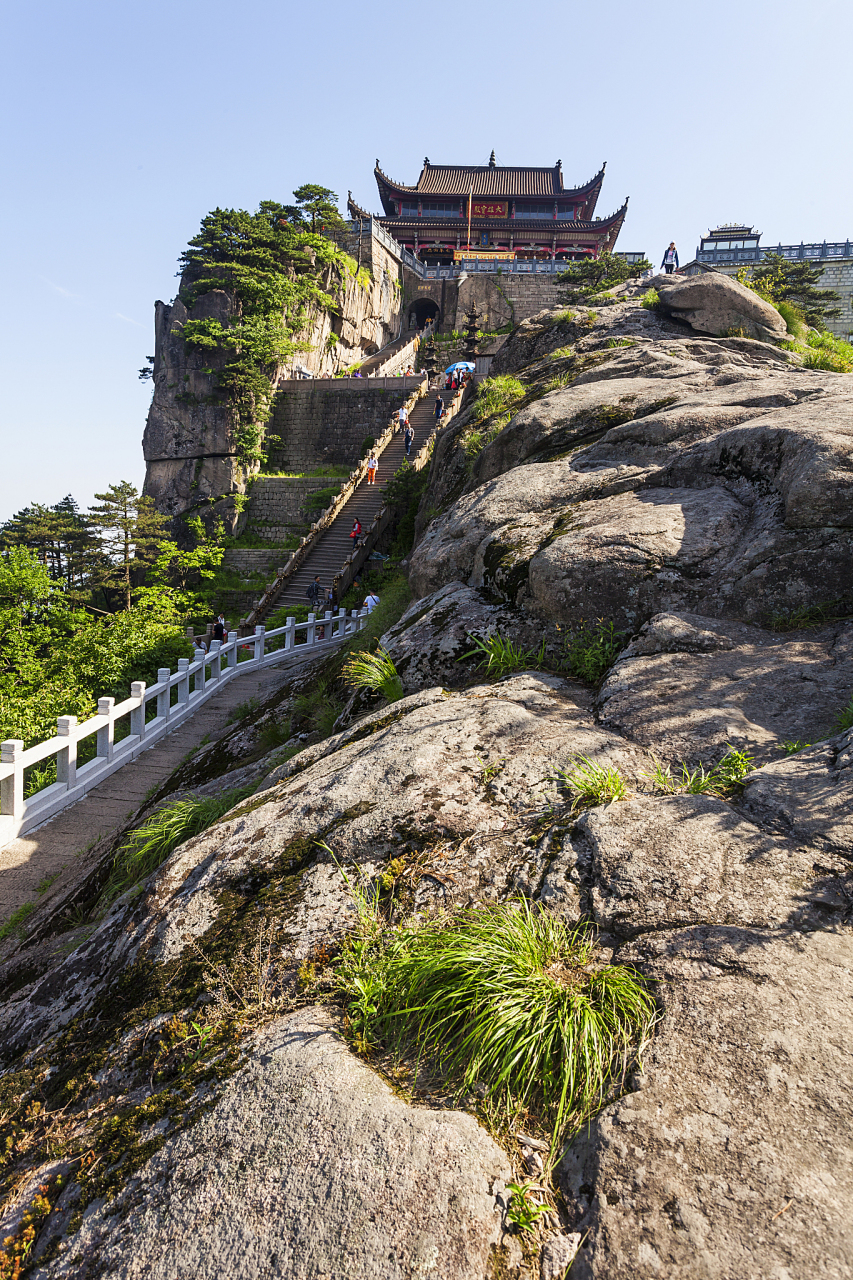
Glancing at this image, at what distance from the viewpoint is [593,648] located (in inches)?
169

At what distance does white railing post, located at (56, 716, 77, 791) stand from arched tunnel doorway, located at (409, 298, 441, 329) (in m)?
44.4

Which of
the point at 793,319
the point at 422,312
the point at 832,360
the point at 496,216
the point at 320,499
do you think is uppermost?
the point at 496,216

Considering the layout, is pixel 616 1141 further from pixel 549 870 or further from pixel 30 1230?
pixel 30 1230

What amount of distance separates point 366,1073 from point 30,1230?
1.05 meters

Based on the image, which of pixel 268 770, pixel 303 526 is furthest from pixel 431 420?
pixel 268 770

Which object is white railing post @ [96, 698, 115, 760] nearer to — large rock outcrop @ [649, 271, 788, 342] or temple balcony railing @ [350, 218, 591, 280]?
large rock outcrop @ [649, 271, 788, 342]

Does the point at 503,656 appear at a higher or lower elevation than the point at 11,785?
higher

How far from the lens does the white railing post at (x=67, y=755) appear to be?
25.1ft

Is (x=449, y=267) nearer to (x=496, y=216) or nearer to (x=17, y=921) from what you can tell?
(x=496, y=216)

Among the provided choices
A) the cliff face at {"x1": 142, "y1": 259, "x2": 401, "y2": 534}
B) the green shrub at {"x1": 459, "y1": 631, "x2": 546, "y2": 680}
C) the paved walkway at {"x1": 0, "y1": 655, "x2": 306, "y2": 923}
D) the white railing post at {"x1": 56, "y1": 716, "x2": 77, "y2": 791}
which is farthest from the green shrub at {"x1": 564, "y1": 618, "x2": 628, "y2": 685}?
the cliff face at {"x1": 142, "y1": 259, "x2": 401, "y2": 534}

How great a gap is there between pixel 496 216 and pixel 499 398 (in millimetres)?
49510

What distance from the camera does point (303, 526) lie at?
29812mm

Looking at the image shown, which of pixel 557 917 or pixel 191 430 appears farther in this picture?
pixel 191 430

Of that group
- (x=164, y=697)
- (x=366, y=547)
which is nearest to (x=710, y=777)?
(x=164, y=697)
